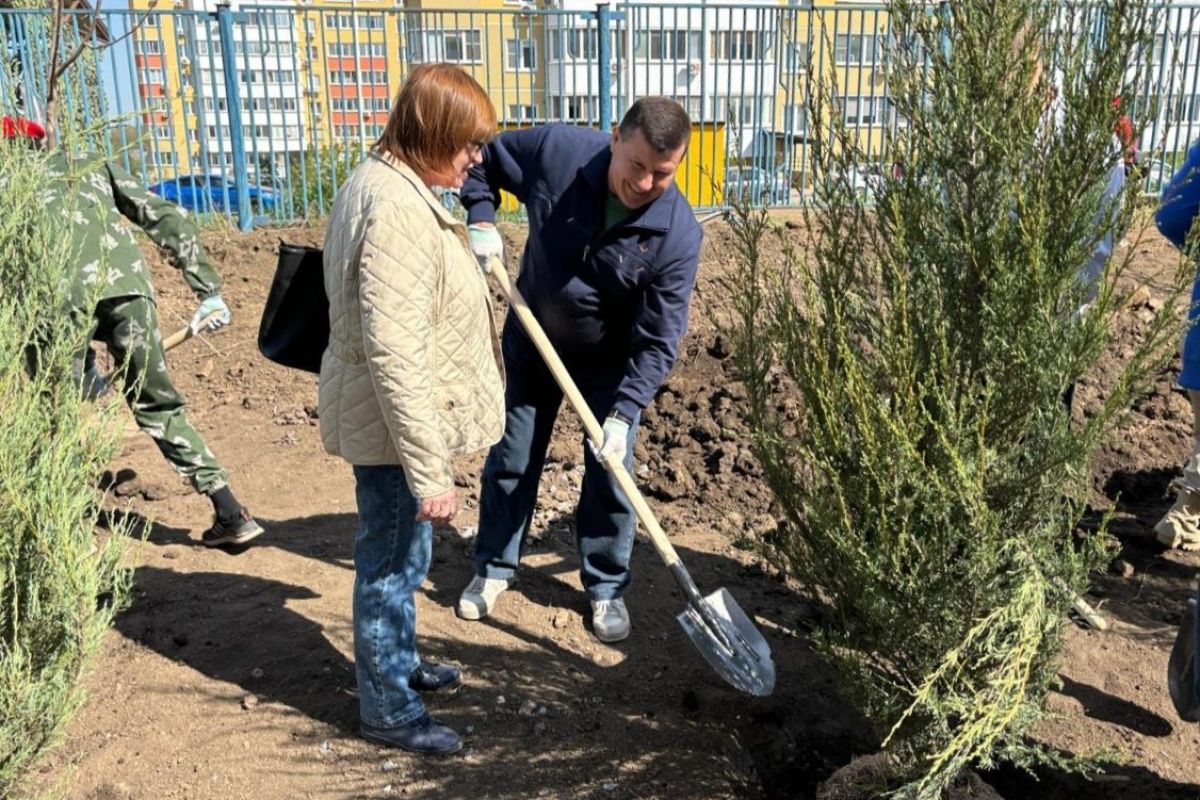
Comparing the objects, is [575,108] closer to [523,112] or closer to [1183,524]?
[523,112]

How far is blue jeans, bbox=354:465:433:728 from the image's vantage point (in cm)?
278

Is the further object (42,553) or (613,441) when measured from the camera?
(613,441)

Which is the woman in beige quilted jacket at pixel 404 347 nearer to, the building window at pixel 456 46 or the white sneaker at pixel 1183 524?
the white sneaker at pixel 1183 524

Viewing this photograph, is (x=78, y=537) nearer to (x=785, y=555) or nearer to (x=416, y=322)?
(x=416, y=322)

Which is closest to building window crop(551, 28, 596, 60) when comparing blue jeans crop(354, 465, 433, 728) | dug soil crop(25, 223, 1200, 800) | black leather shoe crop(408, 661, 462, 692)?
dug soil crop(25, 223, 1200, 800)

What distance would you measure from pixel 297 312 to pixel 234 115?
7.24 meters

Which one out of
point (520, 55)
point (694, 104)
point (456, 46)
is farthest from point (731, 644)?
point (456, 46)

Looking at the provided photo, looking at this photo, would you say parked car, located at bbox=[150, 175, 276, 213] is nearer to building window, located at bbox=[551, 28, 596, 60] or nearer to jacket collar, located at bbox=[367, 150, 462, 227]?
building window, located at bbox=[551, 28, 596, 60]

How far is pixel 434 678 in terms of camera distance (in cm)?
337

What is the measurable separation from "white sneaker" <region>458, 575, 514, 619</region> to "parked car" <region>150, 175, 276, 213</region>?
652 centimetres

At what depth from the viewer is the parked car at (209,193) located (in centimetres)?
927

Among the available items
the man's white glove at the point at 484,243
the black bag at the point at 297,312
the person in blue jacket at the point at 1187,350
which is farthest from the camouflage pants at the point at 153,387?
the person in blue jacket at the point at 1187,350

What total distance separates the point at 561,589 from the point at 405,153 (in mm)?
2162

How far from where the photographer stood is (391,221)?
241cm
